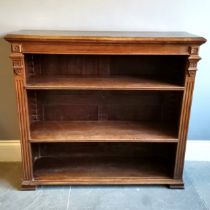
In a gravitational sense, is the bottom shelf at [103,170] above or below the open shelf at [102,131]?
below

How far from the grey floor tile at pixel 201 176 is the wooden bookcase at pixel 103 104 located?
0.54 feet

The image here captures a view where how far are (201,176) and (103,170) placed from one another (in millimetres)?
809

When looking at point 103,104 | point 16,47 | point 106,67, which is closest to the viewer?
point 16,47

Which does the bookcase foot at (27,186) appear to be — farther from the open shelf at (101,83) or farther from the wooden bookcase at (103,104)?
the open shelf at (101,83)

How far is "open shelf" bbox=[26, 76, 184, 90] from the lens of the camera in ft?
5.61

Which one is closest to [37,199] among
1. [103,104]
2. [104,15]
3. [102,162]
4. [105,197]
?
[105,197]

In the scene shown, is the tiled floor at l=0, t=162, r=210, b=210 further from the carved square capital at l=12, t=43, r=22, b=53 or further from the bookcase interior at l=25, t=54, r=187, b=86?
the carved square capital at l=12, t=43, r=22, b=53

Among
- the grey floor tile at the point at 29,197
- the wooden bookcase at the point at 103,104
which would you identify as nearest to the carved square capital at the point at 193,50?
the wooden bookcase at the point at 103,104

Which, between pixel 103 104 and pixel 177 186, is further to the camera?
pixel 103 104

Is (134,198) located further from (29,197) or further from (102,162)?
(29,197)

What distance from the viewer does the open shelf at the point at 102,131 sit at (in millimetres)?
1843

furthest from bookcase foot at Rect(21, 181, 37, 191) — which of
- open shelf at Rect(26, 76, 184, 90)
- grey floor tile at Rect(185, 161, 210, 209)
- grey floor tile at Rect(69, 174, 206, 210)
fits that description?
grey floor tile at Rect(185, 161, 210, 209)

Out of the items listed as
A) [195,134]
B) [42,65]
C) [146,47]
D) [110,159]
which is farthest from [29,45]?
[195,134]

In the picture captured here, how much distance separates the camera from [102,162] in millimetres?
2154
